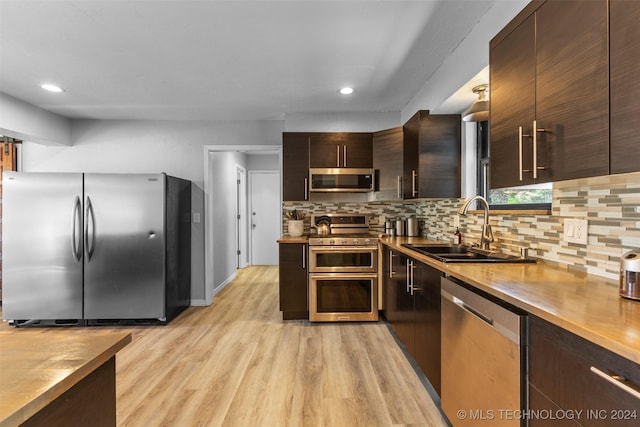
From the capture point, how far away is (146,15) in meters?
1.98

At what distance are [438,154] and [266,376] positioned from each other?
2.28 m

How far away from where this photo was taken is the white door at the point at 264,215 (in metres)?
6.85

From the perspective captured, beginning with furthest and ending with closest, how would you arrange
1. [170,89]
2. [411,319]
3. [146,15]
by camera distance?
[170,89]
[411,319]
[146,15]

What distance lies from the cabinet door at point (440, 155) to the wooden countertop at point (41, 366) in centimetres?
260

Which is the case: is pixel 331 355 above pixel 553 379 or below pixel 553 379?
below

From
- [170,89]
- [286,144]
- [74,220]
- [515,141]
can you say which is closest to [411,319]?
[515,141]

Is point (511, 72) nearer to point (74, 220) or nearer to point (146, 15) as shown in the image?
point (146, 15)

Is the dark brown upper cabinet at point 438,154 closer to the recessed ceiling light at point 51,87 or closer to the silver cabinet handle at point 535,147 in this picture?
the silver cabinet handle at point 535,147

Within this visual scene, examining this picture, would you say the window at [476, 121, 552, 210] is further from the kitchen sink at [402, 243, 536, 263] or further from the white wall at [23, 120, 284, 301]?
the white wall at [23, 120, 284, 301]

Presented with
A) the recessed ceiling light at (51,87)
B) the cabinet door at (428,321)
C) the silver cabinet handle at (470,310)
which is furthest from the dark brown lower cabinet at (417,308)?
the recessed ceiling light at (51,87)

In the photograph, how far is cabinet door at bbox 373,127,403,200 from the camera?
3363 mm

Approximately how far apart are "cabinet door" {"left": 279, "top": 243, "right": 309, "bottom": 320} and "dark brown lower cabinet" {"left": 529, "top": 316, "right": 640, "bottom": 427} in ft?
8.47

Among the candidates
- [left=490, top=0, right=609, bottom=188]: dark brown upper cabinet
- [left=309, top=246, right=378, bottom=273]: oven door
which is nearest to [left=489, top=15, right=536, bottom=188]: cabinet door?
[left=490, top=0, right=609, bottom=188]: dark brown upper cabinet

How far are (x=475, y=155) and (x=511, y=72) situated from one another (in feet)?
4.50
